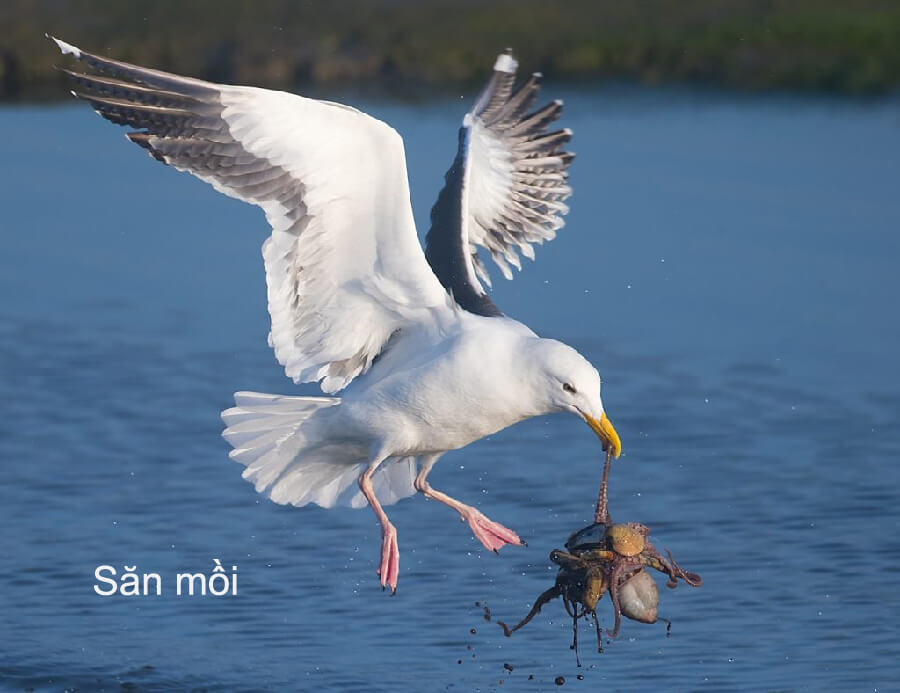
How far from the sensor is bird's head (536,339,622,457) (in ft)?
25.8

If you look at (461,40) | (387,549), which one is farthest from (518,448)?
(461,40)

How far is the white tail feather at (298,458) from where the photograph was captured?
28.9ft

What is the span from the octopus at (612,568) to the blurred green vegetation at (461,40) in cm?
1604

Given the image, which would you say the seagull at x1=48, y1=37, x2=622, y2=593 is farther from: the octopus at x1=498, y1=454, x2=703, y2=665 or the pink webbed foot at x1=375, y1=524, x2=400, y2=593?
the octopus at x1=498, y1=454, x2=703, y2=665

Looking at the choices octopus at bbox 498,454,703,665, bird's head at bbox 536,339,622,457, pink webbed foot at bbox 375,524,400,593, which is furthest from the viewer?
pink webbed foot at bbox 375,524,400,593

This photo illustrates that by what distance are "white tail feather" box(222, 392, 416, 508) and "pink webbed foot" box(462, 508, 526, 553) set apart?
34 centimetres

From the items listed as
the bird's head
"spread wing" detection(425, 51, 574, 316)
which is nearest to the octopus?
the bird's head

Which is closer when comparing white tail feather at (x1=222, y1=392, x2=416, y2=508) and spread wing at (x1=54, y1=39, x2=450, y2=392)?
spread wing at (x1=54, y1=39, x2=450, y2=392)

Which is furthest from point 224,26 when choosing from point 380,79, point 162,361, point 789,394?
point 789,394

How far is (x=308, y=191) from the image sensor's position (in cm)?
809

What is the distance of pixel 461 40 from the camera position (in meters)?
25.2

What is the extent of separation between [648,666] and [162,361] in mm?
6061

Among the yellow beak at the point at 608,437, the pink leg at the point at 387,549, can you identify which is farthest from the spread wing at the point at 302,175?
the yellow beak at the point at 608,437

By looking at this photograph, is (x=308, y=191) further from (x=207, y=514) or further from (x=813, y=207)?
(x=813, y=207)
